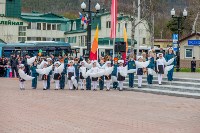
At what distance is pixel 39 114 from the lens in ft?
45.8

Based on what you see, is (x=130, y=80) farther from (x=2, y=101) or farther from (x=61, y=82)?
(x=2, y=101)

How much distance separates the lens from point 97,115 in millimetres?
14094

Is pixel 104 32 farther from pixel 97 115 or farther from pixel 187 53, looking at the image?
pixel 97 115

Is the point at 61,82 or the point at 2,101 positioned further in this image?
the point at 61,82

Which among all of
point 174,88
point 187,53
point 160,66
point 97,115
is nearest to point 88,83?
point 160,66

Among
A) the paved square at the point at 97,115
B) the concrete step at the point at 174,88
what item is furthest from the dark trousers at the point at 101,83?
the paved square at the point at 97,115

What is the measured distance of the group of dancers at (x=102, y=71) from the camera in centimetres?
2420

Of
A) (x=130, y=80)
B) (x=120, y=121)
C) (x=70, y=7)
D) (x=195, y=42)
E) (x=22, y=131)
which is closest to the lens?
(x=22, y=131)

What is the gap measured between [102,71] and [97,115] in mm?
10169

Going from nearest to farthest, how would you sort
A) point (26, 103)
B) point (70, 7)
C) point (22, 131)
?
1. point (22, 131)
2. point (26, 103)
3. point (70, 7)

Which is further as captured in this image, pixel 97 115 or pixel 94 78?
pixel 94 78

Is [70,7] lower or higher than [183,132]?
higher

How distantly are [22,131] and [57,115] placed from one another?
297 centimetres

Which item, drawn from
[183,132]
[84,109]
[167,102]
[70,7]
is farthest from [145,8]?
[70,7]
